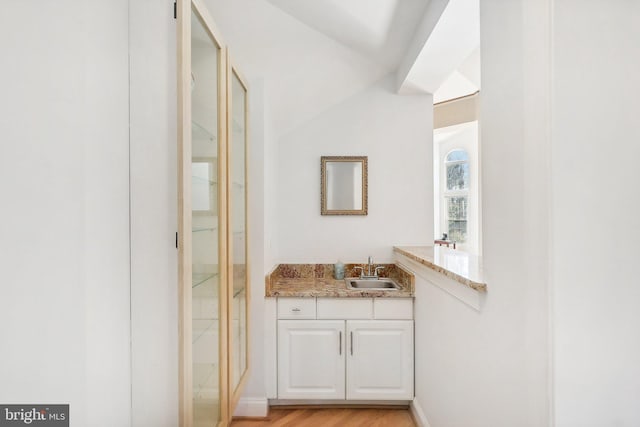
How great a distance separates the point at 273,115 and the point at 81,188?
1.93 meters

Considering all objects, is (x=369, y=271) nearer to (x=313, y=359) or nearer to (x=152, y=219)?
(x=313, y=359)

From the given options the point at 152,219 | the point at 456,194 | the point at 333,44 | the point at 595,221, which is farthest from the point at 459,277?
the point at 456,194

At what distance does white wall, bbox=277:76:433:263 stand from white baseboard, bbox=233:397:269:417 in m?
1.09

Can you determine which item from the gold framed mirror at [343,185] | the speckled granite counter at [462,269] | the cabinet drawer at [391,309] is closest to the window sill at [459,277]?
the speckled granite counter at [462,269]

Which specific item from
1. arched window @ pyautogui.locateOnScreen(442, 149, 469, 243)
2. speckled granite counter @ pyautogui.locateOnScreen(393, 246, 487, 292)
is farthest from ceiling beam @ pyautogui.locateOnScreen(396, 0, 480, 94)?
arched window @ pyautogui.locateOnScreen(442, 149, 469, 243)

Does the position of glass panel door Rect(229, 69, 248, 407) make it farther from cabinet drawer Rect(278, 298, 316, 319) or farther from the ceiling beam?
the ceiling beam

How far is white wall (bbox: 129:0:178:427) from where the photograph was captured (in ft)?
3.43

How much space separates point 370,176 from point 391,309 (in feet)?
3.76

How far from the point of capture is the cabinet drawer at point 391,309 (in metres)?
2.42

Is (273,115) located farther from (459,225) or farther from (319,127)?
(459,225)

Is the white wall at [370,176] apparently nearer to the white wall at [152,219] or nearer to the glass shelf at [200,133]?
the glass shelf at [200,133]

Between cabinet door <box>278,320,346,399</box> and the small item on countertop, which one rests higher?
the small item on countertop

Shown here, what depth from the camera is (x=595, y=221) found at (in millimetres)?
876

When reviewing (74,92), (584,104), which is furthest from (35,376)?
(584,104)
